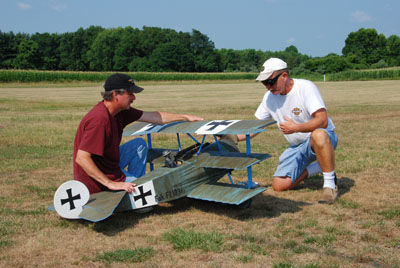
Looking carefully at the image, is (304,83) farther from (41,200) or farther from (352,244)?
(41,200)

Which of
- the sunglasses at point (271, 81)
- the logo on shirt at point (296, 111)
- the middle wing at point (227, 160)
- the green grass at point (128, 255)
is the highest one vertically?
the sunglasses at point (271, 81)

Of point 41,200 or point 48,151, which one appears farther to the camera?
point 48,151

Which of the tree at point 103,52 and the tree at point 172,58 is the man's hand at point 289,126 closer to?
the tree at point 172,58

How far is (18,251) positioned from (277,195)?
3.64 metres

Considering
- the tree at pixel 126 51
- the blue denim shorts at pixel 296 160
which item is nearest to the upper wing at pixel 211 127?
the blue denim shorts at pixel 296 160

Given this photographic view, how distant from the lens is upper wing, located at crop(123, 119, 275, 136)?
5102 millimetres

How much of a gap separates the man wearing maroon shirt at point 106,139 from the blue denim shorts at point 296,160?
239 cm

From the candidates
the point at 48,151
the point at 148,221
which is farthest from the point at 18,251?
the point at 48,151

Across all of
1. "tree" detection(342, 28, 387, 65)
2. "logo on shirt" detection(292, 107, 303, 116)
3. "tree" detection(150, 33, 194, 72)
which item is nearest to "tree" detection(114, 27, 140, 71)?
"tree" detection(150, 33, 194, 72)

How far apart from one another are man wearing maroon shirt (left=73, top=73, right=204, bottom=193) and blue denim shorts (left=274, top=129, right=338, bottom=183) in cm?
239

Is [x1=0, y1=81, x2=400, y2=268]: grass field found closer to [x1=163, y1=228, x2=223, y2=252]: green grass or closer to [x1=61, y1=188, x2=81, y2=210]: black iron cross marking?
[x1=163, y1=228, x2=223, y2=252]: green grass

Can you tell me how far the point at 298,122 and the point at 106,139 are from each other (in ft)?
8.86

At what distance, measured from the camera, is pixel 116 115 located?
5418 mm

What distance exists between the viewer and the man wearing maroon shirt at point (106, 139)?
478 centimetres
